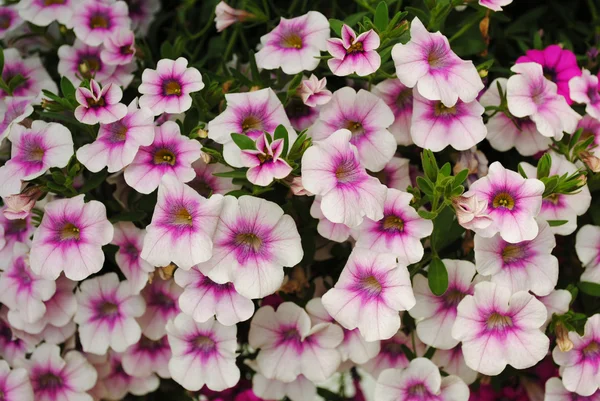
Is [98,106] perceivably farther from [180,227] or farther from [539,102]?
[539,102]

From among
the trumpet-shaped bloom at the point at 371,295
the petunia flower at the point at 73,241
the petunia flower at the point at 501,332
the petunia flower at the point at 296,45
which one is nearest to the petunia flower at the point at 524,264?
the petunia flower at the point at 501,332

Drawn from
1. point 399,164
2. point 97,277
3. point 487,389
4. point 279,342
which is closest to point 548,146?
point 399,164

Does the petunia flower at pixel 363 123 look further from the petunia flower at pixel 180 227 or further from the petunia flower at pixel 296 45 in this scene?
the petunia flower at pixel 180 227

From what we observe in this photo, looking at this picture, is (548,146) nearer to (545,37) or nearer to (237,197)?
(545,37)

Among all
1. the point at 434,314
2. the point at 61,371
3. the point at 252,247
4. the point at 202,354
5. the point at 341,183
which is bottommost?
the point at 61,371

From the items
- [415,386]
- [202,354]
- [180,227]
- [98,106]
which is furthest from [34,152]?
[415,386]

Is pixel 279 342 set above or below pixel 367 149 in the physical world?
below
